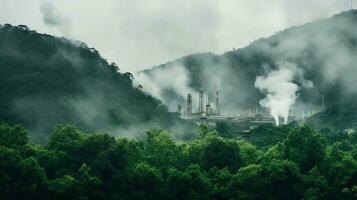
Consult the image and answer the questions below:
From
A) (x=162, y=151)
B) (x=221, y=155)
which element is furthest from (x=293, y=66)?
(x=162, y=151)

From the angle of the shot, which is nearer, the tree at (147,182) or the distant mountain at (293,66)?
the tree at (147,182)

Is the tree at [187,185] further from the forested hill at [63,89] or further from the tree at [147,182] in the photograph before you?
the forested hill at [63,89]

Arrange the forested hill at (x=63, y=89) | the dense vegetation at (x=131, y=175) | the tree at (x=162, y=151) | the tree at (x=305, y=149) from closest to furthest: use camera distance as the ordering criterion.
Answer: the dense vegetation at (x=131, y=175), the tree at (x=305, y=149), the tree at (x=162, y=151), the forested hill at (x=63, y=89)

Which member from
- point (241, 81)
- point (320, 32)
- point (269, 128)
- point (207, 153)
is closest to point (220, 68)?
Answer: point (241, 81)

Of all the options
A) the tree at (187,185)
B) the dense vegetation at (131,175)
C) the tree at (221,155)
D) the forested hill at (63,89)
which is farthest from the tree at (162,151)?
the forested hill at (63,89)

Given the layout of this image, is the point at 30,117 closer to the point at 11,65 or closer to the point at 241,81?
the point at 11,65

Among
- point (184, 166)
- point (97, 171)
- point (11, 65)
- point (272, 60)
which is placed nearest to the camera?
point (97, 171)
